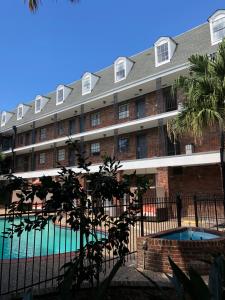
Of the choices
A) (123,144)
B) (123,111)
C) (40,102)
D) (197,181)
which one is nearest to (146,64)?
(123,111)

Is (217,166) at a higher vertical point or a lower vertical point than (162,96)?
lower

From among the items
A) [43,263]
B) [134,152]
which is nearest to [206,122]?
[43,263]

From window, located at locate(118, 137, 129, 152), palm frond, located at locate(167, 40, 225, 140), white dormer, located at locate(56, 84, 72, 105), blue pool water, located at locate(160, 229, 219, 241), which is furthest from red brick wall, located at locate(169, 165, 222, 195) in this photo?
white dormer, located at locate(56, 84, 72, 105)

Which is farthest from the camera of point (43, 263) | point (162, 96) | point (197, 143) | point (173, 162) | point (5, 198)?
point (162, 96)

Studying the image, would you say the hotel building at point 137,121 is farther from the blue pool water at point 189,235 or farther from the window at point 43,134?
the blue pool water at point 189,235

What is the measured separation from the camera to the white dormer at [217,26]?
20.2m

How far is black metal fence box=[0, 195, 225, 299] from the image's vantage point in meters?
5.87

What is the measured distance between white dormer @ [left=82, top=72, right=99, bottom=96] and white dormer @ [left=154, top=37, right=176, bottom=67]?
811 cm

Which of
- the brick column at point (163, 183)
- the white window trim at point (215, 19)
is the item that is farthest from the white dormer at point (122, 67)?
the brick column at point (163, 183)

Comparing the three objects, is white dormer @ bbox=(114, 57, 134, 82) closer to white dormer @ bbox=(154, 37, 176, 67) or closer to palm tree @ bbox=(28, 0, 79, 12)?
white dormer @ bbox=(154, 37, 176, 67)

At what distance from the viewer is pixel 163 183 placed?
66.8 ft

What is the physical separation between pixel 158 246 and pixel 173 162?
1169cm

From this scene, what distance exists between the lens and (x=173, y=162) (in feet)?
60.6

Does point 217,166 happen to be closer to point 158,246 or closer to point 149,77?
point 149,77
